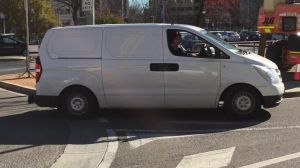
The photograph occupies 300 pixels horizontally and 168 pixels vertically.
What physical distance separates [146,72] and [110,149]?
8.19 feet

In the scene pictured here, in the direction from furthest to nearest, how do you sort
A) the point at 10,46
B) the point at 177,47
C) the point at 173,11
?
the point at 173,11, the point at 10,46, the point at 177,47

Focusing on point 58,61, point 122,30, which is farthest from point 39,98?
point 122,30

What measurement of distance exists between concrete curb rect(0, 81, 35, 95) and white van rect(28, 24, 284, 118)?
4418 mm

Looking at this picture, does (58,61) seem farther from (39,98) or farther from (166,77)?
(166,77)

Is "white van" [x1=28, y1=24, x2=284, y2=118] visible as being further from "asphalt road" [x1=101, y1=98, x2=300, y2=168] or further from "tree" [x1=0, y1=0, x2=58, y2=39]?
"tree" [x1=0, y1=0, x2=58, y2=39]

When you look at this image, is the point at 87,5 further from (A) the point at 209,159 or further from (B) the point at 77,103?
(A) the point at 209,159

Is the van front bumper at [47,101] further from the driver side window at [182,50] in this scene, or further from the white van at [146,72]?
the driver side window at [182,50]

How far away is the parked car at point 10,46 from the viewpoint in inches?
1352

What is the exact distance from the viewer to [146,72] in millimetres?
9750

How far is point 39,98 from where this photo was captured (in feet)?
33.8

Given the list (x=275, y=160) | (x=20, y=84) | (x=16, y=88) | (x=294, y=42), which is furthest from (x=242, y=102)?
(x=20, y=84)

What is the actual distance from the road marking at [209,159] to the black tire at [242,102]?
94.0 inches

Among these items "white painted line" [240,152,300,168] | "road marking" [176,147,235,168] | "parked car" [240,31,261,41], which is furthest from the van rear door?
"parked car" [240,31,261,41]

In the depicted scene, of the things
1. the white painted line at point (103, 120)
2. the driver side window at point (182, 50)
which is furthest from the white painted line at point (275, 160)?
the white painted line at point (103, 120)
